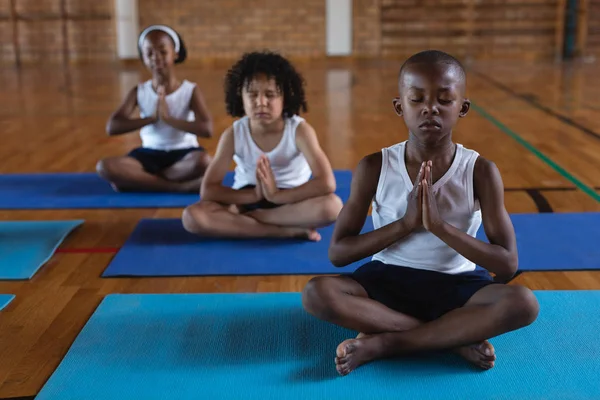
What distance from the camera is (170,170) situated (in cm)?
371

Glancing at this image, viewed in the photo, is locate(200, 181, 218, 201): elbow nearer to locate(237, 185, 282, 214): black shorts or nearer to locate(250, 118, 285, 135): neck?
locate(237, 185, 282, 214): black shorts

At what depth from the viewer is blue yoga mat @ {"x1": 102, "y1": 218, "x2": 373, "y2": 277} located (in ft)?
Answer: 8.50

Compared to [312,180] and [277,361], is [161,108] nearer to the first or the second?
[312,180]

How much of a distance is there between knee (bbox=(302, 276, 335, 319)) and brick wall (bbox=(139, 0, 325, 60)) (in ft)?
28.6

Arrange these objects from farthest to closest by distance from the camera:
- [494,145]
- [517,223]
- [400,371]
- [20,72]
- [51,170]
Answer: [20,72], [494,145], [51,170], [517,223], [400,371]

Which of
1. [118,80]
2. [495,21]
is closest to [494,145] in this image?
[118,80]

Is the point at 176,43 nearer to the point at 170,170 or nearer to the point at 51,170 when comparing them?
the point at 170,170

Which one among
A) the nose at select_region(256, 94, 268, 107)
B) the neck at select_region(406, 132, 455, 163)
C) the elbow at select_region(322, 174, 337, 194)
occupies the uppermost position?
the nose at select_region(256, 94, 268, 107)

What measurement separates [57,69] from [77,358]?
853 cm

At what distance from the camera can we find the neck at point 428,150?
194 centimetres

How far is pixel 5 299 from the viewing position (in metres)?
2.33

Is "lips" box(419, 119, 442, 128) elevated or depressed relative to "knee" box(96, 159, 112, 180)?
elevated

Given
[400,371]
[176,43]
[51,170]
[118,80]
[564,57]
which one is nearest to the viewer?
[400,371]

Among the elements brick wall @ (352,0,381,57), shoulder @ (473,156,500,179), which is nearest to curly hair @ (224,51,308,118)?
shoulder @ (473,156,500,179)
